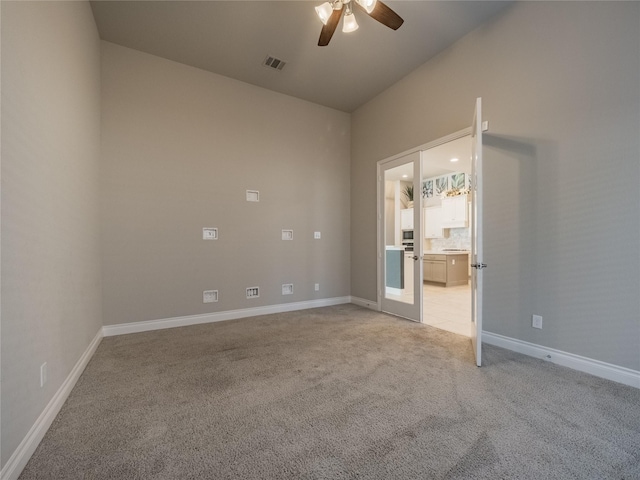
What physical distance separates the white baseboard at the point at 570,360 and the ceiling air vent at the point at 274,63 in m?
4.20

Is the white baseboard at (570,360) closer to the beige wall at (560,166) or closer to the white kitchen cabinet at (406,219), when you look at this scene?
the beige wall at (560,166)

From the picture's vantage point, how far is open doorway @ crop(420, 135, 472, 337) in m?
5.40

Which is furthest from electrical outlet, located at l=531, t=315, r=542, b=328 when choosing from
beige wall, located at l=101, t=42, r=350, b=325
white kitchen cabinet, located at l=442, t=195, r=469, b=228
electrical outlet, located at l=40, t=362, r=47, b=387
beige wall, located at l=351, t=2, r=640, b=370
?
white kitchen cabinet, located at l=442, t=195, r=469, b=228

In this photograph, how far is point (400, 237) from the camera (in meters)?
4.40

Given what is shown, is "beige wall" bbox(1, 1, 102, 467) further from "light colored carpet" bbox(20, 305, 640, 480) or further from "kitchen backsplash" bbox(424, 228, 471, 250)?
"kitchen backsplash" bbox(424, 228, 471, 250)

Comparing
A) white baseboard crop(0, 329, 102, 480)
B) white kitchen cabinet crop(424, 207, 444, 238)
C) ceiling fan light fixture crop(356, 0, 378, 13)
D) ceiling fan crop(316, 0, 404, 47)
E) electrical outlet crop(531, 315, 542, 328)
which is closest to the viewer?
white baseboard crop(0, 329, 102, 480)

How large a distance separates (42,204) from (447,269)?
7.45 m

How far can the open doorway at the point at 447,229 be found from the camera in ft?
17.7

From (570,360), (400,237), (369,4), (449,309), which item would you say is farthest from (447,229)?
(369,4)

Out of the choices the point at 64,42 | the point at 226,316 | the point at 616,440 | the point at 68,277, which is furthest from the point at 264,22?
the point at 616,440

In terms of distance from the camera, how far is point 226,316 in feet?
13.3

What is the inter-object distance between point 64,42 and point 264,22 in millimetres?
1861

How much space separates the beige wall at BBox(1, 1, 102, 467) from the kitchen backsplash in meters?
8.21

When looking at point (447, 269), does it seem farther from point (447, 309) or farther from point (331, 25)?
point (331, 25)
